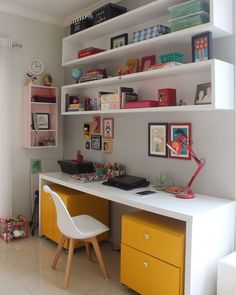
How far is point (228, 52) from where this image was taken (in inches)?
85.6

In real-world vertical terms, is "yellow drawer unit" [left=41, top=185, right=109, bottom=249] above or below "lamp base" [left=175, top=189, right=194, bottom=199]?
below

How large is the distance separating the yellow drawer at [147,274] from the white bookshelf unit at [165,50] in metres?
1.07

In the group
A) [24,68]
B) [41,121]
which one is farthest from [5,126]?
[24,68]

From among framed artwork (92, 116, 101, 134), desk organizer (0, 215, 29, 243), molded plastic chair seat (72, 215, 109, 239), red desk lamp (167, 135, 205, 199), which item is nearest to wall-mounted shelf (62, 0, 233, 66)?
framed artwork (92, 116, 101, 134)

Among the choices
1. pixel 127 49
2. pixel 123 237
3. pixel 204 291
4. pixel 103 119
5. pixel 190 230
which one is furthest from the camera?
pixel 103 119

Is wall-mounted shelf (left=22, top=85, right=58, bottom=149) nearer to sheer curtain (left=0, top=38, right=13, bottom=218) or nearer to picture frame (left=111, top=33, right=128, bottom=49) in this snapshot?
sheer curtain (left=0, top=38, right=13, bottom=218)

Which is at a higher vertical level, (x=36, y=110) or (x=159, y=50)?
(x=159, y=50)

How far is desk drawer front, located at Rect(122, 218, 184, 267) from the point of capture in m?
1.91

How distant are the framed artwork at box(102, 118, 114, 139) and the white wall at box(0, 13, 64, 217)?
983 millimetres

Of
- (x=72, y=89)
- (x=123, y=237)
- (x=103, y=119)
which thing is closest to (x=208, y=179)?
(x=123, y=237)

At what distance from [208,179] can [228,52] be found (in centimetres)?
94

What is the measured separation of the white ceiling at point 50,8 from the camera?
3303 millimetres

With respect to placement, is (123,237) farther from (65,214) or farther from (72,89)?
(72,89)

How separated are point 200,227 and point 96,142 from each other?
181 centimetres
